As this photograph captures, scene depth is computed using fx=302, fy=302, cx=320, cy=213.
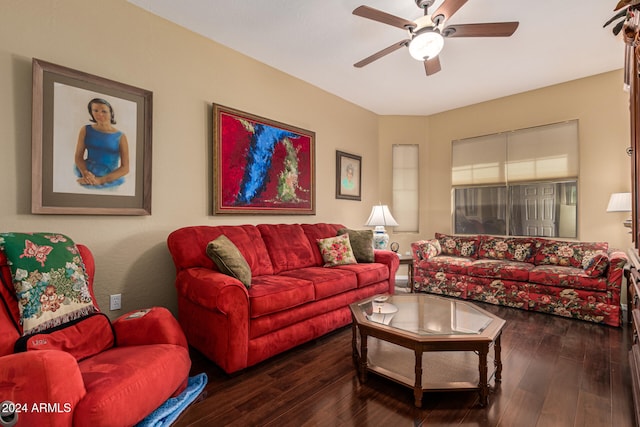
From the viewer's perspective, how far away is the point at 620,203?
3.21 meters

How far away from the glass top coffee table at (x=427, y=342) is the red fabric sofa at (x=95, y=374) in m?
1.14

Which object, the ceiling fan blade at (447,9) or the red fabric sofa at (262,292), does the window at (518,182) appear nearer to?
the red fabric sofa at (262,292)

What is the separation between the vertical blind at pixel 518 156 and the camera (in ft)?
13.0

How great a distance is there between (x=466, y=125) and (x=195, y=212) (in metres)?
4.26

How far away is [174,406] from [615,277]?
3930 millimetres

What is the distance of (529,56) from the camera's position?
3.27 metres

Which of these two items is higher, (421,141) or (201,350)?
(421,141)

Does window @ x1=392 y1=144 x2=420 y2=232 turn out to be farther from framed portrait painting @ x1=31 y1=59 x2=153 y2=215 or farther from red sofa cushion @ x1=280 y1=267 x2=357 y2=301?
framed portrait painting @ x1=31 y1=59 x2=153 y2=215

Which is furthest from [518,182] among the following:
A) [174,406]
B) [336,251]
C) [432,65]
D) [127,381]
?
[127,381]

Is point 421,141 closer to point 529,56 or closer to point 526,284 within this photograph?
point 529,56

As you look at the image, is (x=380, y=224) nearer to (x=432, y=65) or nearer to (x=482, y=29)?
(x=432, y=65)

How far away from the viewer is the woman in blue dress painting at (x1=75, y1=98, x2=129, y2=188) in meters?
2.22

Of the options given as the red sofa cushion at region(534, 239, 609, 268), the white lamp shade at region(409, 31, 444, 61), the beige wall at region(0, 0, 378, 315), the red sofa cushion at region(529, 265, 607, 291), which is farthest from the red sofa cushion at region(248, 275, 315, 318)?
the red sofa cushion at region(534, 239, 609, 268)

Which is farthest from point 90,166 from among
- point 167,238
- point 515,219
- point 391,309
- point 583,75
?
point 583,75
